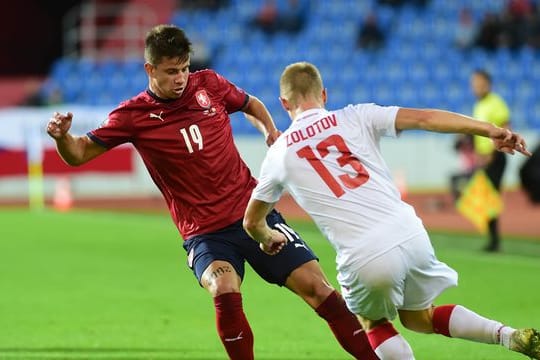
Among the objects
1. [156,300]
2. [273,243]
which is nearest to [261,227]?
[273,243]

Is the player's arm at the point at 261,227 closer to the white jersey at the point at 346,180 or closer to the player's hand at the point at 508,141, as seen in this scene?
the white jersey at the point at 346,180

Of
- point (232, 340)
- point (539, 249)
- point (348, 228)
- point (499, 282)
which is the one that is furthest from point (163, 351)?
point (539, 249)

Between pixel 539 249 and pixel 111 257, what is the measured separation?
534 centimetres

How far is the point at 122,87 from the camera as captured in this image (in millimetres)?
26469

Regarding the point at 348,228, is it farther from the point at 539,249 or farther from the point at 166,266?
the point at 539,249

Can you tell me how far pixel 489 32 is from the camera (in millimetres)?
27344

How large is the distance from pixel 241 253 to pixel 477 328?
1.41 meters

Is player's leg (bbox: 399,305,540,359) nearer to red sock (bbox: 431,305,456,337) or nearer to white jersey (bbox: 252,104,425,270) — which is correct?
red sock (bbox: 431,305,456,337)

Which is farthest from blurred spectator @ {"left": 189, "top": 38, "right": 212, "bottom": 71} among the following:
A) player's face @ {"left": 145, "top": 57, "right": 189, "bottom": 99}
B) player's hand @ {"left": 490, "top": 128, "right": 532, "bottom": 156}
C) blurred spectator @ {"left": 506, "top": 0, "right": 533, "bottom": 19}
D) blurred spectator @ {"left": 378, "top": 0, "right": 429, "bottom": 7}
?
player's hand @ {"left": 490, "top": 128, "right": 532, "bottom": 156}

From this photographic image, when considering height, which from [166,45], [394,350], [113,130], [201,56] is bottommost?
[394,350]

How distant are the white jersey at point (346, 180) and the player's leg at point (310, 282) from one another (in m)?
0.52

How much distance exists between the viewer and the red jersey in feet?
21.5

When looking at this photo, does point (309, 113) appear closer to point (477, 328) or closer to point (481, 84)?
point (477, 328)

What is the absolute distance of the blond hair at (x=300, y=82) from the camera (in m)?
5.86
